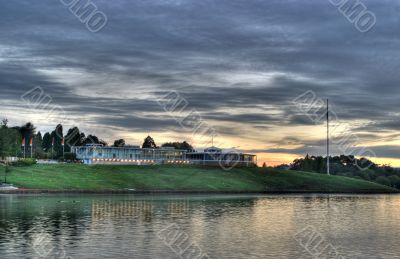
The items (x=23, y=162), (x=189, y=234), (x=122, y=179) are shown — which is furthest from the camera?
(x=122, y=179)

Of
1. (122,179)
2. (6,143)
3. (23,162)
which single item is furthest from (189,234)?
(6,143)

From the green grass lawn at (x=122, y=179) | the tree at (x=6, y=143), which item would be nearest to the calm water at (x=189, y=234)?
the green grass lawn at (x=122, y=179)

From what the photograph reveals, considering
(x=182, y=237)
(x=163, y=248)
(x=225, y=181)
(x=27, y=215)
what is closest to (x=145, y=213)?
(x=27, y=215)

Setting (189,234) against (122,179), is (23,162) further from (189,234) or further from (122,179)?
(189,234)

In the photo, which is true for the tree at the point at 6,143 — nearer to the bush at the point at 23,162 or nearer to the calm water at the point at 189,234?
the bush at the point at 23,162

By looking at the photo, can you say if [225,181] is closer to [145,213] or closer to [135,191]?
[135,191]

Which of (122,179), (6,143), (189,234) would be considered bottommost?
(189,234)

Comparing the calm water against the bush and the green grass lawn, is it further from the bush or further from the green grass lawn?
the bush

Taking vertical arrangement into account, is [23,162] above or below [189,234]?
above

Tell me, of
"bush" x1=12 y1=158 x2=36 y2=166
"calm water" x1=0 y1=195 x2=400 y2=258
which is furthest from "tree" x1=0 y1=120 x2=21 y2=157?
"calm water" x1=0 y1=195 x2=400 y2=258

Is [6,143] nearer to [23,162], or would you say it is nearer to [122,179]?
[23,162]

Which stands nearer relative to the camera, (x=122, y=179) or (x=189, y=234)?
(x=189, y=234)

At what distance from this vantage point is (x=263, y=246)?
47938 millimetres

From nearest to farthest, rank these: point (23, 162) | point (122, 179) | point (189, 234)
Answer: point (189, 234) → point (23, 162) → point (122, 179)
